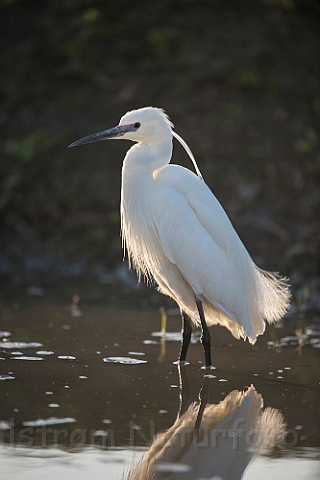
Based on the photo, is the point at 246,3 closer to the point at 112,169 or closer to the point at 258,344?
the point at 112,169

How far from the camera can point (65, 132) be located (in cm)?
1084

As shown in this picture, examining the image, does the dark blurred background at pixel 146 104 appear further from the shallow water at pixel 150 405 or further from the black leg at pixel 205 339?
the black leg at pixel 205 339

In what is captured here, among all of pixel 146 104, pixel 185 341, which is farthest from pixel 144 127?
pixel 146 104

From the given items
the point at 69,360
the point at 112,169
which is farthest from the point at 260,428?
the point at 112,169

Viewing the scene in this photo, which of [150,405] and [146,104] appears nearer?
[150,405]

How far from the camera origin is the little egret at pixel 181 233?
16.3ft

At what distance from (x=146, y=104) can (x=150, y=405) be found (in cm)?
769

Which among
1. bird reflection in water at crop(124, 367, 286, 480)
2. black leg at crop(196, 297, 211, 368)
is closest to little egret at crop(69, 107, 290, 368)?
black leg at crop(196, 297, 211, 368)

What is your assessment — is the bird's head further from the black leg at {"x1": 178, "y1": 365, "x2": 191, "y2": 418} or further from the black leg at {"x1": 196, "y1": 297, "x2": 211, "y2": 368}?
the black leg at {"x1": 178, "y1": 365, "x2": 191, "y2": 418}

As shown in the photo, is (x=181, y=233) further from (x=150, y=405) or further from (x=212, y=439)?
(x=212, y=439)

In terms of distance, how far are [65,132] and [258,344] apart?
6110mm

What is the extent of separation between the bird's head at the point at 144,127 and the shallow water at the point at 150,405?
1.60 metres

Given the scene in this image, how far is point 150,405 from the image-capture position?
397 centimetres

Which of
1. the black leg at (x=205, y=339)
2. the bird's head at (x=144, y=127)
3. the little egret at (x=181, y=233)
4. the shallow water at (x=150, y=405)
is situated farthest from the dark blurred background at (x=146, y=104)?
the bird's head at (x=144, y=127)
